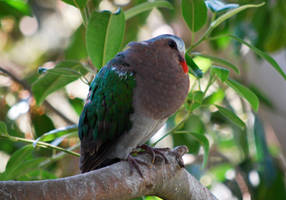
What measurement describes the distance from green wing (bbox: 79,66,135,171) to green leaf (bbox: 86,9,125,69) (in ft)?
0.32

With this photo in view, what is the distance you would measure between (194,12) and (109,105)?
0.40 m

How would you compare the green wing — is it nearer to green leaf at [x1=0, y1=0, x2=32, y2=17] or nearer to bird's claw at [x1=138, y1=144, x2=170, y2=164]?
bird's claw at [x1=138, y1=144, x2=170, y2=164]

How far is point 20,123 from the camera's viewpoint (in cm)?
236

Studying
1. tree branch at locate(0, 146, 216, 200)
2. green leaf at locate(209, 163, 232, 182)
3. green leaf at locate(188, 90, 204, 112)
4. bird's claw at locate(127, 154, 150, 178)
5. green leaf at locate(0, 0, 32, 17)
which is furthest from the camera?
green leaf at locate(209, 163, 232, 182)

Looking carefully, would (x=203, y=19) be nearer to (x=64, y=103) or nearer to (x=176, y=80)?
(x=176, y=80)

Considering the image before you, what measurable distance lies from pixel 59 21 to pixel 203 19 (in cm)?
305

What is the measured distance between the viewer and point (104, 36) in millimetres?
1416

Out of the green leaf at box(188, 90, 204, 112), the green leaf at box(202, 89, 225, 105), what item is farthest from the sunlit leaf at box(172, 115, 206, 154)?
the green leaf at box(188, 90, 204, 112)

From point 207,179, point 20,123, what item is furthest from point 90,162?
point 207,179

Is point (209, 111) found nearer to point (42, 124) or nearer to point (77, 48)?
point (77, 48)

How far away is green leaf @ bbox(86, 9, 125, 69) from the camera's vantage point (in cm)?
138

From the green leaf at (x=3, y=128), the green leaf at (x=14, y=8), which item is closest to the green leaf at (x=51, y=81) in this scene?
the green leaf at (x=3, y=128)

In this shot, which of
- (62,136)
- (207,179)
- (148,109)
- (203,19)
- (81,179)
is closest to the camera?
(81,179)

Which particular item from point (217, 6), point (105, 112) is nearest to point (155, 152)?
point (105, 112)
